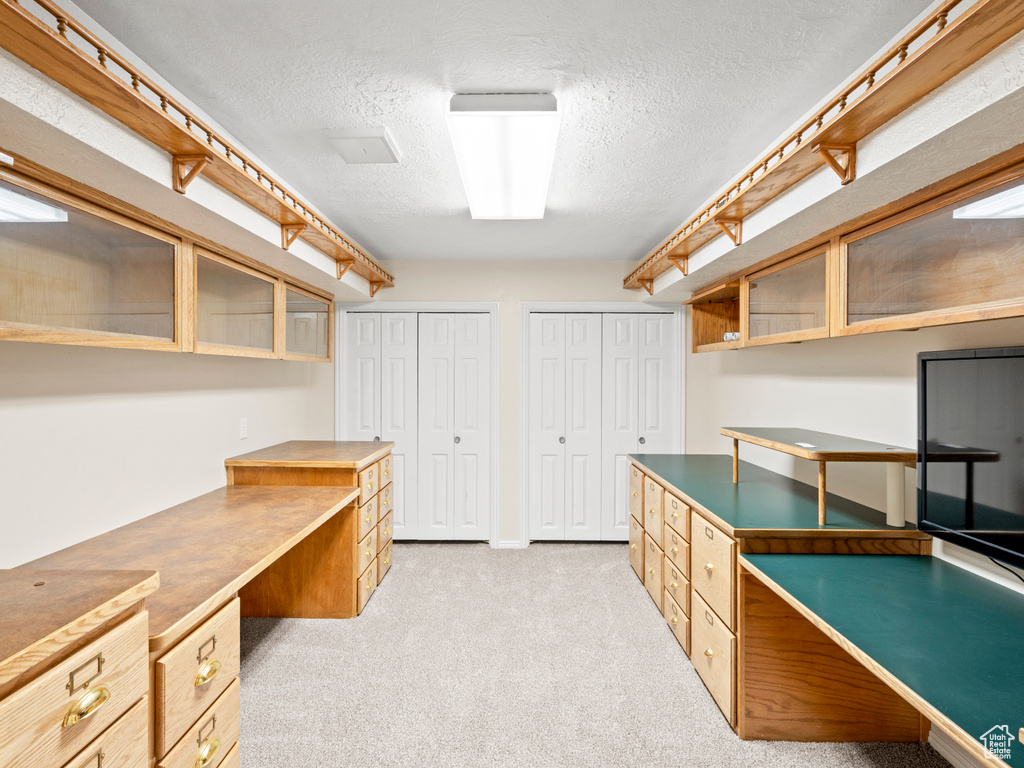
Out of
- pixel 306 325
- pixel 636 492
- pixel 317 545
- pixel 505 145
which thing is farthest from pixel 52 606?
pixel 636 492

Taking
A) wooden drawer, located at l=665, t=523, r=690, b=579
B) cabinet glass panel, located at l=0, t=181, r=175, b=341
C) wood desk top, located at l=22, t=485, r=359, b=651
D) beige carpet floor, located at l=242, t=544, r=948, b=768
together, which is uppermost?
cabinet glass panel, located at l=0, t=181, r=175, b=341

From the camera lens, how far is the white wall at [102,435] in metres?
1.51

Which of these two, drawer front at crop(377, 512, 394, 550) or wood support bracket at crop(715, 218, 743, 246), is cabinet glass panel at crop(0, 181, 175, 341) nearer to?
drawer front at crop(377, 512, 394, 550)

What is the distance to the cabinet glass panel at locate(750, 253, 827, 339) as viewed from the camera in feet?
6.42

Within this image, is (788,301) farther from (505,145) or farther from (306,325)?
(306,325)

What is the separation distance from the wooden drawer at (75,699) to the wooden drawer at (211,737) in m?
0.28

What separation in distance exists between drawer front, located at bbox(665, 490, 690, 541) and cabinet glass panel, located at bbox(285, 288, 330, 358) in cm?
239

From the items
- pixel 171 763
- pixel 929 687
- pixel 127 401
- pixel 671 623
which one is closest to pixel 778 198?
pixel 929 687

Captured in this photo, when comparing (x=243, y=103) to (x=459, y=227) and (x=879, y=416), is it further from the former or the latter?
(x=879, y=416)

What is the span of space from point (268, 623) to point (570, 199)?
2866 millimetres

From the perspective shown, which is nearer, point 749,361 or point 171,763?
point 171,763

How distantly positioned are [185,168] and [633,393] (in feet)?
10.8

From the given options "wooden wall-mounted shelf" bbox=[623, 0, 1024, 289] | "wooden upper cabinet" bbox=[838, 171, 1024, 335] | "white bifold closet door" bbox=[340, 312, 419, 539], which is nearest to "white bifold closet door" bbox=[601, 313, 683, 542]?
"white bifold closet door" bbox=[340, 312, 419, 539]

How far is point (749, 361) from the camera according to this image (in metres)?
3.24
